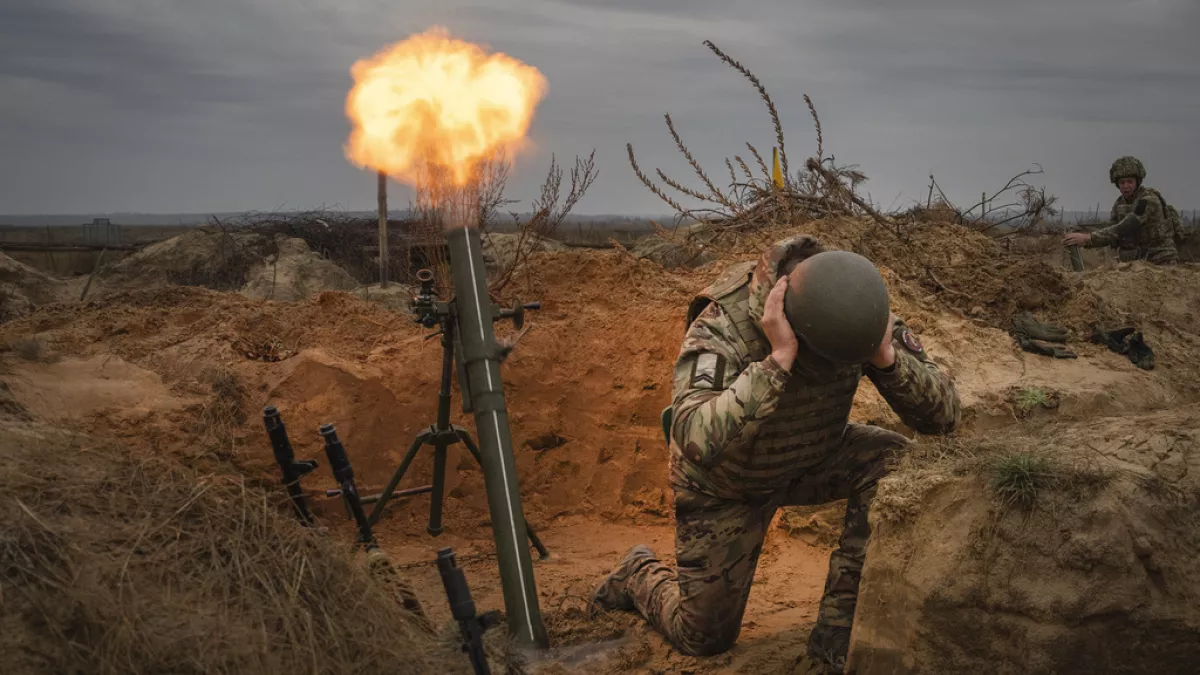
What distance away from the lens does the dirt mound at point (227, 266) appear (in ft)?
55.8

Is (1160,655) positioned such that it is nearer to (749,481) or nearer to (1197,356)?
(749,481)

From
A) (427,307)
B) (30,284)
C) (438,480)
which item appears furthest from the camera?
(30,284)

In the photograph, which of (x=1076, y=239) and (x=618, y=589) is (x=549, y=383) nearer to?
(x=618, y=589)

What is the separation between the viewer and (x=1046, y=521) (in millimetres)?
3254

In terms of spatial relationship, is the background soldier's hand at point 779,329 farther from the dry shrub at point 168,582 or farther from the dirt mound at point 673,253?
the dirt mound at point 673,253

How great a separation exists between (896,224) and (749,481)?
4.31 metres

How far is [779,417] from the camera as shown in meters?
4.05

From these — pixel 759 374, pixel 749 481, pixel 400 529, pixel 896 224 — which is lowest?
pixel 400 529

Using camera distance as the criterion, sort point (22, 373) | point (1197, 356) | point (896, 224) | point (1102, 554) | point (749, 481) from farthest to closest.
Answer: point (896, 224)
point (1197, 356)
point (22, 373)
point (749, 481)
point (1102, 554)

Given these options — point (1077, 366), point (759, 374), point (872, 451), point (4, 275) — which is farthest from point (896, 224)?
point (4, 275)

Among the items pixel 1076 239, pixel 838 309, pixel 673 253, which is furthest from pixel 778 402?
pixel 673 253

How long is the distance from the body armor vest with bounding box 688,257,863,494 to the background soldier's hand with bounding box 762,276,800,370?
259mm

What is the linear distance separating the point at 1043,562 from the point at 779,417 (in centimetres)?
Result: 115

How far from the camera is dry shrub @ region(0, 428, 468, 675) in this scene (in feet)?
7.74
